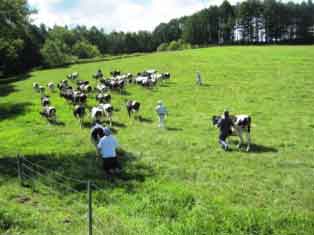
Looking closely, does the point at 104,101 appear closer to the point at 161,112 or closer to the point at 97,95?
the point at 97,95

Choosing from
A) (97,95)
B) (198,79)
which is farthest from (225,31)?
(97,95)

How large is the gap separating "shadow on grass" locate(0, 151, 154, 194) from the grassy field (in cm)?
4

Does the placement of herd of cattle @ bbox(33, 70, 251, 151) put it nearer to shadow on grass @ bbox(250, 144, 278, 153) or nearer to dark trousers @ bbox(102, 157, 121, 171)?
shadow on grass @ bbox(250, 144, 278, 153)

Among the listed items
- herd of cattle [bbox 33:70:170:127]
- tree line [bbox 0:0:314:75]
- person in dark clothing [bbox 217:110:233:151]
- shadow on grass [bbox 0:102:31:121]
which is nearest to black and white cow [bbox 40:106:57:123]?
herd of cattle [bbox 33:70:170:127]

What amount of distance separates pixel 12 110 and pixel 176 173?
20.4 metres

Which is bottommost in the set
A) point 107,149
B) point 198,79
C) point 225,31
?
point 107,149

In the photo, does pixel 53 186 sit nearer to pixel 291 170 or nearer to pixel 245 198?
pixel 245 198

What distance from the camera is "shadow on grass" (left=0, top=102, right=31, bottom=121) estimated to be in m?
27.5

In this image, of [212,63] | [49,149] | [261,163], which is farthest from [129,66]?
[261,163]

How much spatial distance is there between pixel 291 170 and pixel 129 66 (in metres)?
41.0

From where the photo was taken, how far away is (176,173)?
13383mm

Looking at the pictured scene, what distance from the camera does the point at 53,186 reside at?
1216cm

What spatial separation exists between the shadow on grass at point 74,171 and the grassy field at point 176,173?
0.14 feet

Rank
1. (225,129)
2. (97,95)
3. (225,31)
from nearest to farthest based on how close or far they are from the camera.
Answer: (225,129) < (97,95) < (225,31)
